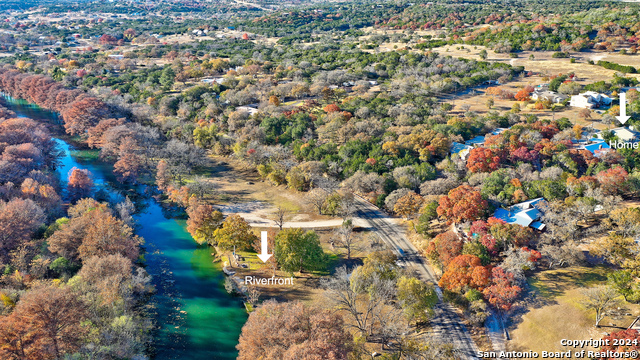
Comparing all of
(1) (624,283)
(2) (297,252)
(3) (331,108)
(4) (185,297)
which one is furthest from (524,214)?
(3) (331,108)

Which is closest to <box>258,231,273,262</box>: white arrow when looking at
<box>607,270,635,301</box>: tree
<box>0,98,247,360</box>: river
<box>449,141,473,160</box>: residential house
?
<box>0,98,247,360</box>: river

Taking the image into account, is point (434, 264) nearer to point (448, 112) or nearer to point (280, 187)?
point (280, 187)

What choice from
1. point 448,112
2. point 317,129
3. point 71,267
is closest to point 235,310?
point 71,267

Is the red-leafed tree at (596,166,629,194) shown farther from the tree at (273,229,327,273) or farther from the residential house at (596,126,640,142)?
the tree at (273,229,327,273)

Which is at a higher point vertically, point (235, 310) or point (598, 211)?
point (598, 211)

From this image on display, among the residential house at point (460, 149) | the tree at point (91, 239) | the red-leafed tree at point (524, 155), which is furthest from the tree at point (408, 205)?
the tree at point (91, 239)

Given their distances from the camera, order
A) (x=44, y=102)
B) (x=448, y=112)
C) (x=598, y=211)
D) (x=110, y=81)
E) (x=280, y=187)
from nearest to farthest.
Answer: (x=598, y=211) < (x=280, y=187) < (x=448, y=112) < (x=44, y=102) < (x=110, y=81)
